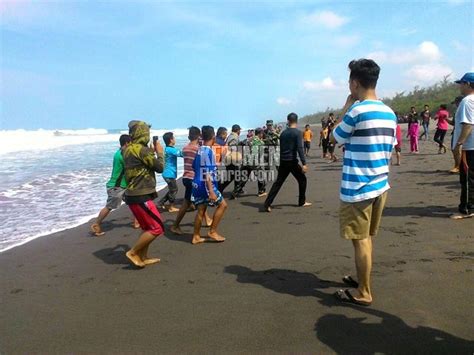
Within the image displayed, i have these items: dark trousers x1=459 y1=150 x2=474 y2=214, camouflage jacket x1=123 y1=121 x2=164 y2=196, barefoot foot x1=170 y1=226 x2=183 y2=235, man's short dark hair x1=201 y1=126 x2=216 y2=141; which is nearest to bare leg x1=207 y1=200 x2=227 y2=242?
barefoot foot x1=170 y1=226 x2=183 y2=235

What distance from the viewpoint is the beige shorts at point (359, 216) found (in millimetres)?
3305

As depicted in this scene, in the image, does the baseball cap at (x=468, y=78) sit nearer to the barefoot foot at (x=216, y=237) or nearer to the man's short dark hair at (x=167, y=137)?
the barefoot foot at (x=216, y=237)

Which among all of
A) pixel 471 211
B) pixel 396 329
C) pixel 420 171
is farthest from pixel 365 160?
pixel 420 171

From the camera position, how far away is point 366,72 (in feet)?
10.8

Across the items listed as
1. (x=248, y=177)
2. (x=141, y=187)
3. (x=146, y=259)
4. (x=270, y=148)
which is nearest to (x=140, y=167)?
(x=141, y=187)

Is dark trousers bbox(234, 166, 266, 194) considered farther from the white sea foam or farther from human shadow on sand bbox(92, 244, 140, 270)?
the white sea foam

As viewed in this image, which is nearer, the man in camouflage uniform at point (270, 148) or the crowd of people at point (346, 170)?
the crowd of people at point (346, 170)

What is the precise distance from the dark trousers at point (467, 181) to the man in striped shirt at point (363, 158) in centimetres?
323

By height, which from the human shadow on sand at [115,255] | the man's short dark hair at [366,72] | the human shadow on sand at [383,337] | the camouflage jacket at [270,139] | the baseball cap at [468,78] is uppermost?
the baseball cap at [468,78]

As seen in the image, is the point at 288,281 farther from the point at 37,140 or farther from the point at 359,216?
the point at 37,140

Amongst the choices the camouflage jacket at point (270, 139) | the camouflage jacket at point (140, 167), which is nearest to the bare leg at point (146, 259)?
the camouflage jacket at point (140, 167)

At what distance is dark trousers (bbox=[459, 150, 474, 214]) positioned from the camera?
570 centimetres

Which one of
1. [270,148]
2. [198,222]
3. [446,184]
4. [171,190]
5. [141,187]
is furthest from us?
[270,148]

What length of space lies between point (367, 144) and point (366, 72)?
65cm
